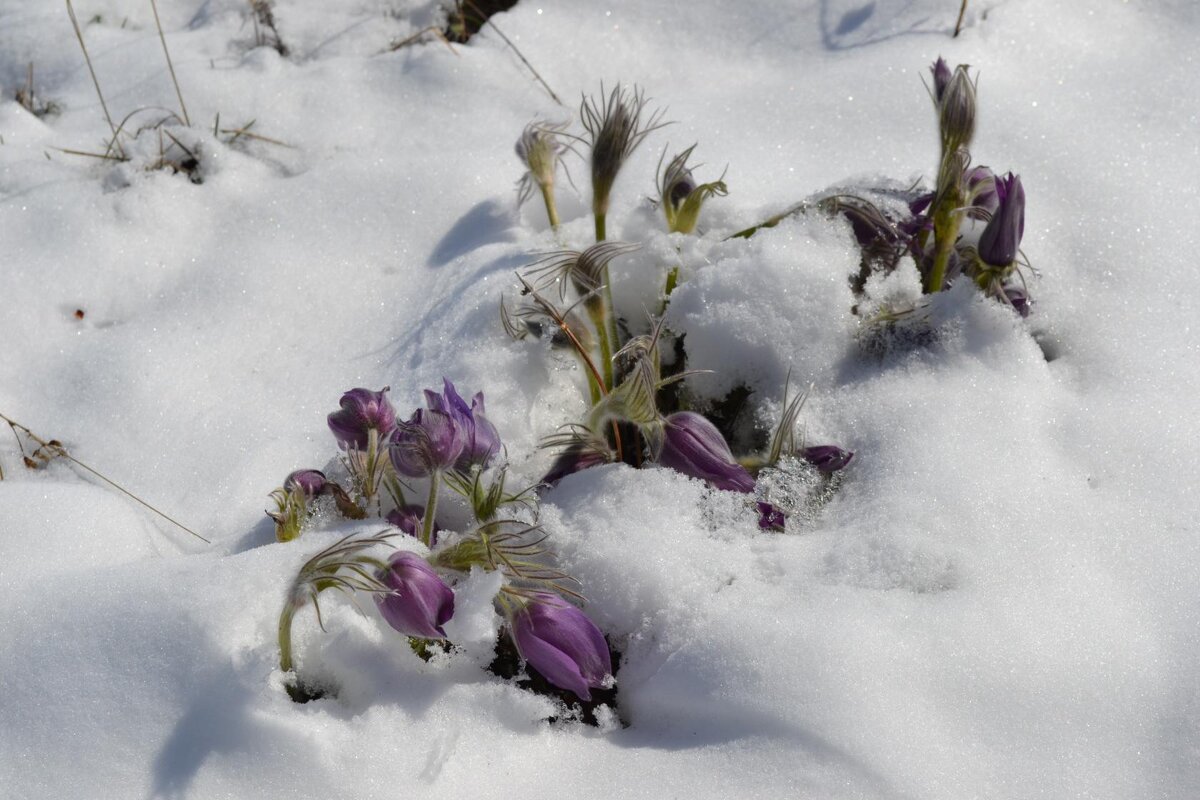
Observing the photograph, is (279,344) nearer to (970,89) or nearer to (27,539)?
(27,539)

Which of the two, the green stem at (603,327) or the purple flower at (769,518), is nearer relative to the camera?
the purple flower at (769,518)

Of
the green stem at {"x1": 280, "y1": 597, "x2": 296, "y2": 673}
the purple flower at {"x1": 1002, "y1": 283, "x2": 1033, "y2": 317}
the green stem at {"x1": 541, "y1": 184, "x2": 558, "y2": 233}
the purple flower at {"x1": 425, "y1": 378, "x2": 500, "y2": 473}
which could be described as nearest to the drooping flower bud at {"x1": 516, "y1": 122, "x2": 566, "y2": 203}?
the green stem at {"x1": 541, "y1": 184, "x2": 558, "y2": 233}

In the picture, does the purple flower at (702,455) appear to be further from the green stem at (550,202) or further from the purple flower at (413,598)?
the green stem at (550,202)

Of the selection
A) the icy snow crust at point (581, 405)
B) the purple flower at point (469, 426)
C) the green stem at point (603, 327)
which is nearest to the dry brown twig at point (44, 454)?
the icy snow crust at point (581, 405)

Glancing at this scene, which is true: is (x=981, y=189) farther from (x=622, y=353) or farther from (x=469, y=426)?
(x=469, y=426)

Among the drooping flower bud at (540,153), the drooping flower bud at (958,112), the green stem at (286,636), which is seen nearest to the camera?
the green stem at (286,636)

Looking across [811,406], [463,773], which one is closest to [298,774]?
[463,773]
